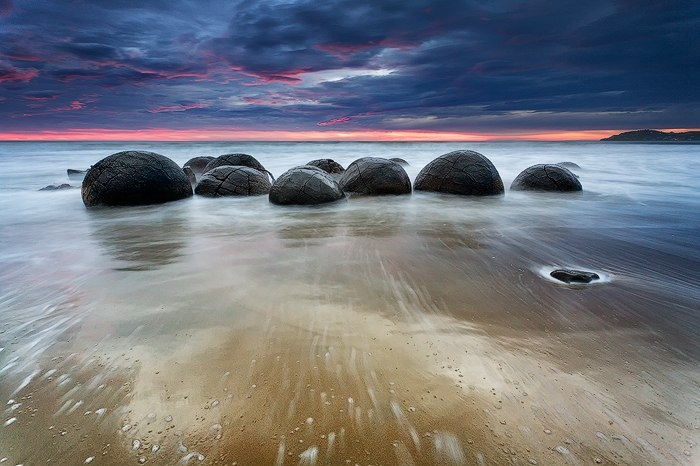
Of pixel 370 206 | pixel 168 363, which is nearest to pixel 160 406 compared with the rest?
pixel 168 363

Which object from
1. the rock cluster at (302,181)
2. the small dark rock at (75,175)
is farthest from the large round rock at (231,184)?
the small dark rock at (75,175)

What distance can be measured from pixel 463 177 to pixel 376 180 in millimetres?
2078

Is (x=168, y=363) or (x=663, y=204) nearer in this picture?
(x=168, y=363)

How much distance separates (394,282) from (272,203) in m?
5.11

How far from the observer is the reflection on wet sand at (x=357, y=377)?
5.39ft

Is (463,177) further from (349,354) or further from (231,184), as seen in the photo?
(349,354)

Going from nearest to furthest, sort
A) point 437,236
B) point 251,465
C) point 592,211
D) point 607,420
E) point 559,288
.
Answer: point 251,465
point 607,420
point 559,288
point 437,236
point 592,211

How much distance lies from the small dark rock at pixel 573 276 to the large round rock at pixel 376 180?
5.64m

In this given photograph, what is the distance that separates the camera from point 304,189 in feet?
25.9

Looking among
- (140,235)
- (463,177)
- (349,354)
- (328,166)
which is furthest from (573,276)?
(328,166)

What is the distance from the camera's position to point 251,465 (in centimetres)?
155

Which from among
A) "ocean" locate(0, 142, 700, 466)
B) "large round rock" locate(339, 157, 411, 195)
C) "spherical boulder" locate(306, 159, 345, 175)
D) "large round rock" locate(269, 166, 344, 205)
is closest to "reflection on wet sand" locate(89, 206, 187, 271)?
"ocean" locate(0, 142, 700, 466)

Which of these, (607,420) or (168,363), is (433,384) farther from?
(168,363)

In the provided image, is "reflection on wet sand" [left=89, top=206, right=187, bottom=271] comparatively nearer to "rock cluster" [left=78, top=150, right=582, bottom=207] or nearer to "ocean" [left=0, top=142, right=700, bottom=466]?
"ocean" [left=0, top=142, right=700, bottom=466]
